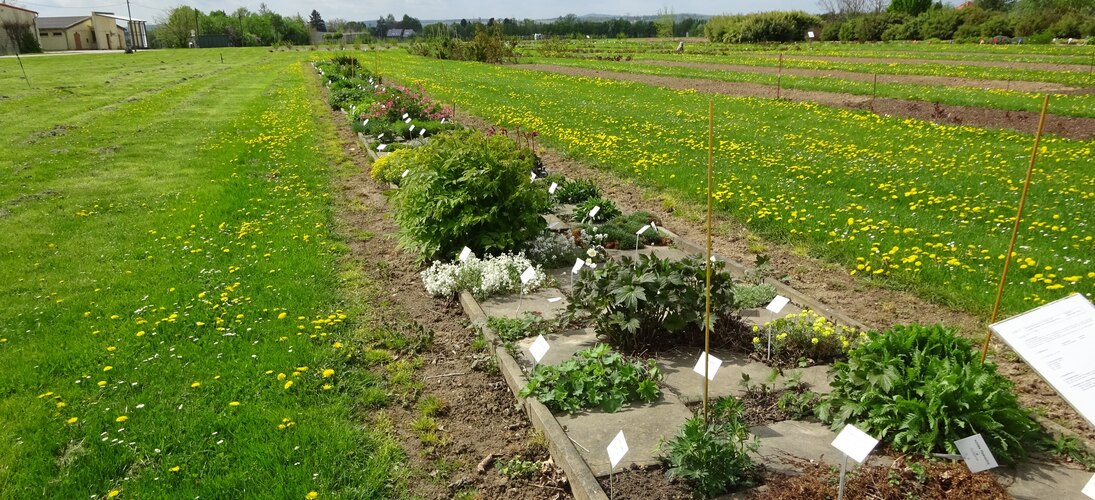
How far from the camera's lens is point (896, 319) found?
16.7 ft

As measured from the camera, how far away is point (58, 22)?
7506cm

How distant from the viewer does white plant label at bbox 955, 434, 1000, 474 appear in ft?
9.67

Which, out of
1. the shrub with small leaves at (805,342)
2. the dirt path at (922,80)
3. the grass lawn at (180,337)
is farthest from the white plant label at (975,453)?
the dirt path at (922,80)

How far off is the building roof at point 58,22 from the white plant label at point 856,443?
93.2 meters

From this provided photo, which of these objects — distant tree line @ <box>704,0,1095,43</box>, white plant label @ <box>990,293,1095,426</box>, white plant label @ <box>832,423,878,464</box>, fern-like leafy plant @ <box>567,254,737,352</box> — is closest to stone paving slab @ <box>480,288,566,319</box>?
fern-like leafy plant @ <box>567,254,737,352</box>

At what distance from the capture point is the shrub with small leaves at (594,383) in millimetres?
3895

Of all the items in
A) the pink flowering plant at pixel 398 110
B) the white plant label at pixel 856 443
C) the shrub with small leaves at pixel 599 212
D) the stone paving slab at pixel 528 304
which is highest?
the pink flowering plant at pixel 398 110

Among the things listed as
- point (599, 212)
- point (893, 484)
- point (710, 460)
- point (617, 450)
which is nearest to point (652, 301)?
point (710, 460)

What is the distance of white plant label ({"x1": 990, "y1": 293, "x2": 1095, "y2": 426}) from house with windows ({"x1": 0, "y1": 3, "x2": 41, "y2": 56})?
64493 mm

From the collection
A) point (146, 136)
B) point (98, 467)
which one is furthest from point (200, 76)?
point (98, 467)

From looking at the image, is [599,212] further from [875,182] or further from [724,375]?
[875,182]

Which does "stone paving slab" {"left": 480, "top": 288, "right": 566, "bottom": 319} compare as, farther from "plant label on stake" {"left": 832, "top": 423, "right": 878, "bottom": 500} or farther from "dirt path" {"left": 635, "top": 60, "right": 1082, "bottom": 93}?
"dirt path" {"left": 635, "top": 60, "right": 1082, "bottom": 93}

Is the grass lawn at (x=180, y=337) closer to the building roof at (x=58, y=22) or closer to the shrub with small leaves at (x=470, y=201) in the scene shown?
the shrub with small leaves at (x=470, y=201)

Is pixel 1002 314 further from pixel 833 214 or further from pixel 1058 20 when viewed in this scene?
pixel 1058 20
